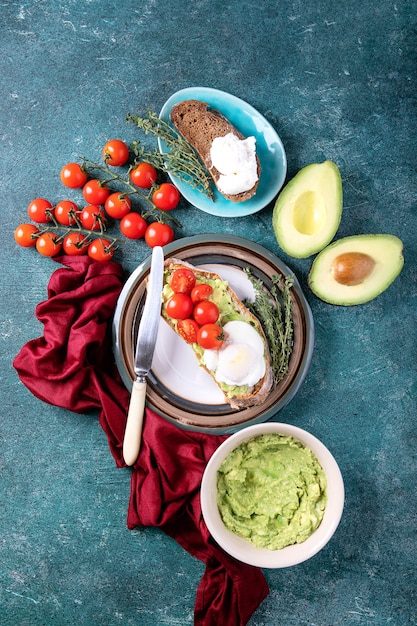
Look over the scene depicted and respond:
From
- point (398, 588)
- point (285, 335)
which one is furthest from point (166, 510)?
point (398, 588)

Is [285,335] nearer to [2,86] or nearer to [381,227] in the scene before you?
[381,227]

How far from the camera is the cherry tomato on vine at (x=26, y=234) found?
2.12 meters

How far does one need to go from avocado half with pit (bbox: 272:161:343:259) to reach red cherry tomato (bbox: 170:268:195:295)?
327 millimetres

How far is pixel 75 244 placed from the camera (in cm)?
211

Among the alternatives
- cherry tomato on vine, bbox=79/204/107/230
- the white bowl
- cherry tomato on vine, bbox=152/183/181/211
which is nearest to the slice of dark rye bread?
cherry tomato on vine, bbox=152/183/181/211

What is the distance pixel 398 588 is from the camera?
6.98 ft

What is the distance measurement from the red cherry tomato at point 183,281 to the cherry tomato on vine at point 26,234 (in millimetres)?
603

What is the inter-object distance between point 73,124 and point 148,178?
15.3 inches

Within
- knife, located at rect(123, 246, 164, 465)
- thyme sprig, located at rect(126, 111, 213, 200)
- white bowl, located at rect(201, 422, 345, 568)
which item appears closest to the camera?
Answer: white bowl, located at rect(201, 422, 345, 568)

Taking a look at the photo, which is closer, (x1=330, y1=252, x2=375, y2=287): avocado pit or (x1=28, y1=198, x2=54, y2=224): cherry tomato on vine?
(x1=330, y1=252, x2=375, y2=287): avocado pit

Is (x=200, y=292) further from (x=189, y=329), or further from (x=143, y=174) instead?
(x=143, y=174)

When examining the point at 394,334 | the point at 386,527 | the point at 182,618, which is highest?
the point at 394,334

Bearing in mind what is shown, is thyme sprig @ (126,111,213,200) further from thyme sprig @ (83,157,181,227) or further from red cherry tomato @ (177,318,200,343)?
red cherry tomato @ (177,318,200,343)

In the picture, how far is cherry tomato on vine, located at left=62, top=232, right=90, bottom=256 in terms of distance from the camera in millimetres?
2107
